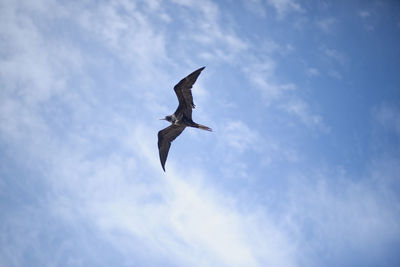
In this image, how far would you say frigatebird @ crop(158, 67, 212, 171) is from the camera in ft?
55.7

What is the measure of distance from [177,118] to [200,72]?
12.4 ft

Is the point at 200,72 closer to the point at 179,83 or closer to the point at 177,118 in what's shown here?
the point at 179,83

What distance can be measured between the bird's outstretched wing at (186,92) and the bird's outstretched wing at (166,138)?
72.9 inches

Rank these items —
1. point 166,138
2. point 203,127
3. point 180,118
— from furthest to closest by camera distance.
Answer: point 166,138, point 180,118, point 203,127

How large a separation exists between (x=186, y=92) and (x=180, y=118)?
2.13m

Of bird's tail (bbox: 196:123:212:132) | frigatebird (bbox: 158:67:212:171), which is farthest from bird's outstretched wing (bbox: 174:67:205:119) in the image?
bird's tail (bbox: 196:123:212:132)

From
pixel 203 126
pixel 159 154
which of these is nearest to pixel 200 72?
pixel 203 126

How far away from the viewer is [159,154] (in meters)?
20.3

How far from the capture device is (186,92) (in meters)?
17.3

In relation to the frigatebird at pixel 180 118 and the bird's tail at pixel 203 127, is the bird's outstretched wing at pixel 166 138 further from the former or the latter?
the bird's tail at pixel 203 127

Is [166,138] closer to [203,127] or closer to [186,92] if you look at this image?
[203,127]

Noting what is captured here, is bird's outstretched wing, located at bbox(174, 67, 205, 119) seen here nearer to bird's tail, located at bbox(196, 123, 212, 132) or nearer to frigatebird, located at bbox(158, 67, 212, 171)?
frigatebird, located at bbox(158, 67, 212, 171)

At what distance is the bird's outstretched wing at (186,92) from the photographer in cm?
1675

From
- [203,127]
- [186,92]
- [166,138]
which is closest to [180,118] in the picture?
[203,127]
